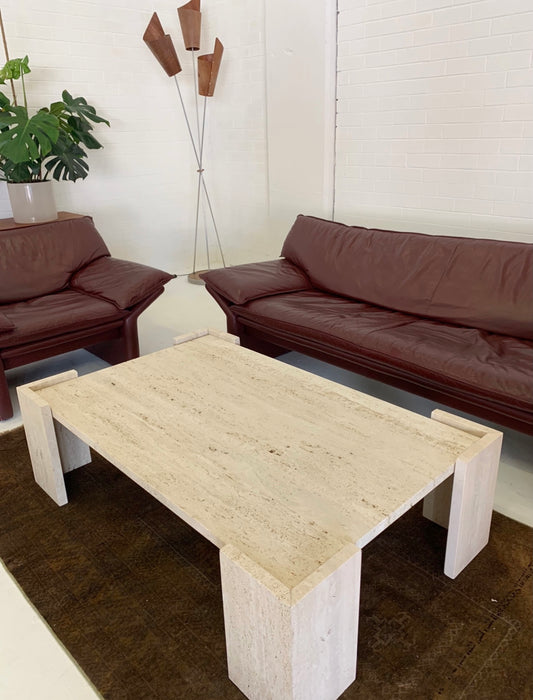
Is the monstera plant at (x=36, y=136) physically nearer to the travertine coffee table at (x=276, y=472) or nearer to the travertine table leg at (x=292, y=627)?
the travertine coffee table at (x=276, y=472)

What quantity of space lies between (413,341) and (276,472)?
1.02 metres

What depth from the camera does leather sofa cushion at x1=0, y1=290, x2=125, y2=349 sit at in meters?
2.48

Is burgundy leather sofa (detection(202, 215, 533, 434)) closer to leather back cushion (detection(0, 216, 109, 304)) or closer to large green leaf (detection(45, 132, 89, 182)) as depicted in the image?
leather back cushion (detection(0, 216, 109, 304))

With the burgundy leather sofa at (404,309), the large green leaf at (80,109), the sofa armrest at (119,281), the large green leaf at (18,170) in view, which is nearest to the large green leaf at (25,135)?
the large green leaf at (18,170)

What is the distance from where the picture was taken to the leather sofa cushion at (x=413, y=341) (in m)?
1.94

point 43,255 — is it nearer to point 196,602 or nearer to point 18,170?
point 18,170

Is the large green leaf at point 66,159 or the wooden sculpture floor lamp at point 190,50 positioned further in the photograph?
the wooden sculpture floor lamp at point 190,50

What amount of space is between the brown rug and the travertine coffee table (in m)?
0.08

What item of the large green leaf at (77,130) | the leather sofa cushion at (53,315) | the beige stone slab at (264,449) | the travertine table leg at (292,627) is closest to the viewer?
the travertine table leg at (292,627)

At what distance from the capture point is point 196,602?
150 cm

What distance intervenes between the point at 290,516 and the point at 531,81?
8.13 feet

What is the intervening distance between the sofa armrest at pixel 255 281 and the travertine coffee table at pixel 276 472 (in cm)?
67

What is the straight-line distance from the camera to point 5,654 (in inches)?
53.9

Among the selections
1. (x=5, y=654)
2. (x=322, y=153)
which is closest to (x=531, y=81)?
(x=322, y=153)
